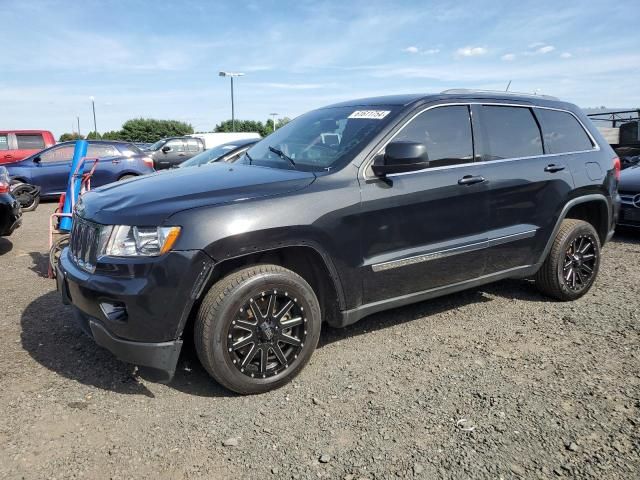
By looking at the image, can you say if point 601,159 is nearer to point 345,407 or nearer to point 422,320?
point 422,320

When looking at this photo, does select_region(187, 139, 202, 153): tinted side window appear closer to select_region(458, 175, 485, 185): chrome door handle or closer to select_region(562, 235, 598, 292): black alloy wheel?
select_region(562, 235, 598, 292): black alloy wheel

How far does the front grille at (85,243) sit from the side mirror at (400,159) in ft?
5.80

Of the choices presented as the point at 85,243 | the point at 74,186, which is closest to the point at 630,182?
the point at 85,243

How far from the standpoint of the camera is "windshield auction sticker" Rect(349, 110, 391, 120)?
3643mm

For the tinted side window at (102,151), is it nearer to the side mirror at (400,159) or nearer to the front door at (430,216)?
the front door at (430,216)

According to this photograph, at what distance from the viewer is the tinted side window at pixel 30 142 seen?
560 inches

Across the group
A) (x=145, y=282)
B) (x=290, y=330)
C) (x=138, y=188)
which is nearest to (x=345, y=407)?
(x=290, y=330)

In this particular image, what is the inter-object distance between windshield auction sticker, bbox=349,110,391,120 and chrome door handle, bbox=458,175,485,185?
0.73m

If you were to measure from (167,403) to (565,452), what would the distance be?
217 cm

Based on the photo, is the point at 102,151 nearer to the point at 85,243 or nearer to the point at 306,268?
the point at 85,243

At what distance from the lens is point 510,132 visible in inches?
163

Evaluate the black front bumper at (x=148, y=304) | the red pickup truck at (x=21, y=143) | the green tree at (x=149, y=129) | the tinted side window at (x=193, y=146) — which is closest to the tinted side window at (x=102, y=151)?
the red pickup truck at (x=21, y=143)

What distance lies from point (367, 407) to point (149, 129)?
6419 centimetres

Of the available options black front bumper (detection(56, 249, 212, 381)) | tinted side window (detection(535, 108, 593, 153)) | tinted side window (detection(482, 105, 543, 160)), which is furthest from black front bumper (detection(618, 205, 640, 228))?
black front bumper (detection(56, 249, 212, 381))
